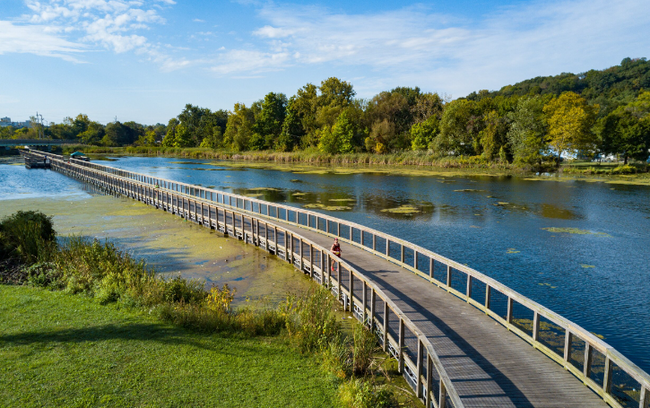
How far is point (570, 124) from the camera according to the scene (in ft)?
195

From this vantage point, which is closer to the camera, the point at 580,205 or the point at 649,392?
the point at 649,392

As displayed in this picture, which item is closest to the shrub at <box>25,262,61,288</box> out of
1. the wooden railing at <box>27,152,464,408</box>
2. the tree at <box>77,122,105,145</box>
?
the wooden railing at <box>27,152,464,408</box>

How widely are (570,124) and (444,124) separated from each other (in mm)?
21568

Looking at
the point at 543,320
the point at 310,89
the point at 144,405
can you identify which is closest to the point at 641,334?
the point at 543,320

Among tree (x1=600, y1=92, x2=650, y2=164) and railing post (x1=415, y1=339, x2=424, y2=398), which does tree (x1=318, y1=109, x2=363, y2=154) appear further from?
railing post (x1=415, y1=339, x2=424, y2=398)

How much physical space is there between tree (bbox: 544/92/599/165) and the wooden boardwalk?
58.7 metres

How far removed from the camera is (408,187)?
45.9 m

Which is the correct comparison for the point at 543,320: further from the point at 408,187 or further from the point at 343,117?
the point at 343,117

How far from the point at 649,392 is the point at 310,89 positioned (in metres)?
108

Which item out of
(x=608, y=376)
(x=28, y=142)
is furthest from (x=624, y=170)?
(x=28, y=142)

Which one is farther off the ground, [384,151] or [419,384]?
[384,151]

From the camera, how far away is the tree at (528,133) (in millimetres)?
62812

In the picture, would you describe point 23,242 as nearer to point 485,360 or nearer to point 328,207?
point 485,360

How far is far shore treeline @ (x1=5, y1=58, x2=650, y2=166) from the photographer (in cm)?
6269
